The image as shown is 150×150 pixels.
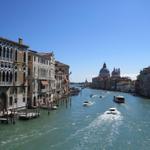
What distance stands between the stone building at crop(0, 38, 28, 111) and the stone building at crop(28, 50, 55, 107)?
4.16m

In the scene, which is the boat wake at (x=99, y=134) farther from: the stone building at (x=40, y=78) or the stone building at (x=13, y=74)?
the stone building at (x=40, y=78)

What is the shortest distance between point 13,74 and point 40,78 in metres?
13.3

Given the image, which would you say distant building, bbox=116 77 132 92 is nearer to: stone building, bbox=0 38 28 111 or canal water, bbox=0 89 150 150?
stone building, bbox=0 38 28 111

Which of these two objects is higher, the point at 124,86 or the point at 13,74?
the point at 124,86

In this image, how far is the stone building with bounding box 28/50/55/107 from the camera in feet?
156

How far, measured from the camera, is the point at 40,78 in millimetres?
52469

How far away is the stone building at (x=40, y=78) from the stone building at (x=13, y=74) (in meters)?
4.16

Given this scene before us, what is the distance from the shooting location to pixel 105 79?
623ft

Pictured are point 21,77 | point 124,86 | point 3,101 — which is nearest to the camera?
point 3,101

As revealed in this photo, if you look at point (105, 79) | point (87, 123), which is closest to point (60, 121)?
point (87, 123)

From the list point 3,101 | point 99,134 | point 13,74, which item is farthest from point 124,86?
point 99,134

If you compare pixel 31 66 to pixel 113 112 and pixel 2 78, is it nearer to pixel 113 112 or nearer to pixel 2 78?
pixel 2 78

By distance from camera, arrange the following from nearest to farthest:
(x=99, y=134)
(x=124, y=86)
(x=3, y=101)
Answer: (x=99, y=134), (x=3, y=101), (x=124, y=86)

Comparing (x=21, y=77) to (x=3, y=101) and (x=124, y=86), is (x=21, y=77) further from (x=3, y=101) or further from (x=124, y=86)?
(x=124, y=86)
